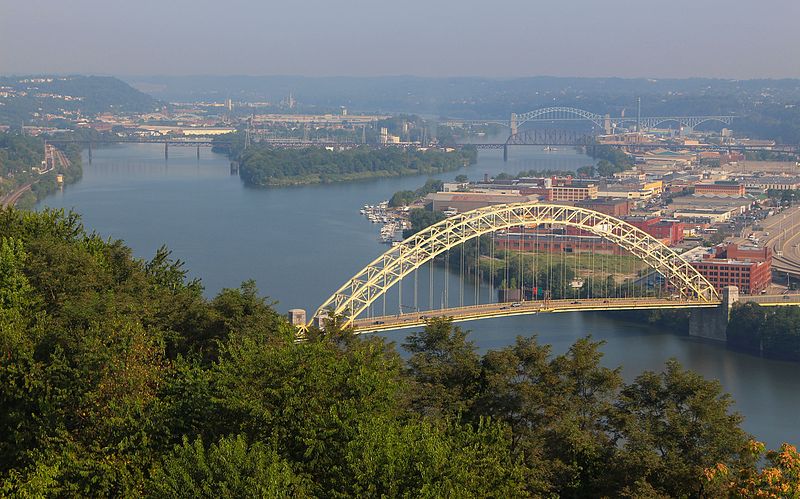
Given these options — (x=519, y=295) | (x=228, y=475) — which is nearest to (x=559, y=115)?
(x=519, y=295)

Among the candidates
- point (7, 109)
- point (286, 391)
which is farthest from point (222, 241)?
point (7, 109)

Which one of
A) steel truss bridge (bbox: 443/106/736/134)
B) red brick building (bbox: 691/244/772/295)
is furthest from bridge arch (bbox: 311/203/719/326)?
steel truss bridge (bbox: 443/106/736/134)

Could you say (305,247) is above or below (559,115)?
below

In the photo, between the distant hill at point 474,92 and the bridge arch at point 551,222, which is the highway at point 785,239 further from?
the distant hill at point 474,92

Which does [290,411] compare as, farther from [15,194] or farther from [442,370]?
[15,194]

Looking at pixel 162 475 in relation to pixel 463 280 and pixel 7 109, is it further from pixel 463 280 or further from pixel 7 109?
pixel 7 109

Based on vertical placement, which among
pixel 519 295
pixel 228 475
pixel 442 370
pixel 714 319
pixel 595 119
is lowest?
pixel 714 319
